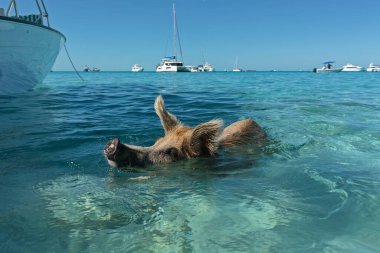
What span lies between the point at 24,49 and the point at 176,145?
14.2 m

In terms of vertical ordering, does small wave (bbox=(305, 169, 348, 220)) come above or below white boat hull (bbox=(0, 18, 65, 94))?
below

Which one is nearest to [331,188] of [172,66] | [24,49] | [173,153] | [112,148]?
[173,153]

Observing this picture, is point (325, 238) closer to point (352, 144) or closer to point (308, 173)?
point (308, 173)

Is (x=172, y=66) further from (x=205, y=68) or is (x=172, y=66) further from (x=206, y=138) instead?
(x=206, y=138)

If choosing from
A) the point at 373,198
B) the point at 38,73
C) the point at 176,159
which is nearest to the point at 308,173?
the point at 373,198

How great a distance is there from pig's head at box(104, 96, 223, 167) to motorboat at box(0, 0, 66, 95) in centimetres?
1184

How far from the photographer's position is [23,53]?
17.8m

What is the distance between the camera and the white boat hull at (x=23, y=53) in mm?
16016

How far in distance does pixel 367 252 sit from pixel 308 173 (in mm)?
2628

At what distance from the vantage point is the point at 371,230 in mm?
3703

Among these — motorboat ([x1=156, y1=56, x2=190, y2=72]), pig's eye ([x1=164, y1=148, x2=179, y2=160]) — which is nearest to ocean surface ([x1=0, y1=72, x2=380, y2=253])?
pig's eye ([x1=164, y1=148, x2=179, y2=160])

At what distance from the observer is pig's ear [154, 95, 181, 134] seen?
6578 millimetres

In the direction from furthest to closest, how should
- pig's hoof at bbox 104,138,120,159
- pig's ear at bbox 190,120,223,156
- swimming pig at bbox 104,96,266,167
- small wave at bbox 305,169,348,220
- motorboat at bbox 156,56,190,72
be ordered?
motorboat at bbox 156,56,190,72 < pig's ear at bbox 190,120,223,156 < swimming pig at bbox 104,96,266,167 < pig's hoof at bbox 104,138,120,159 < small wave at bbox 305,169,348,220

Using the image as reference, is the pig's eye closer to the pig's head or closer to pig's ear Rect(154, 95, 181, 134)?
the pig's head
